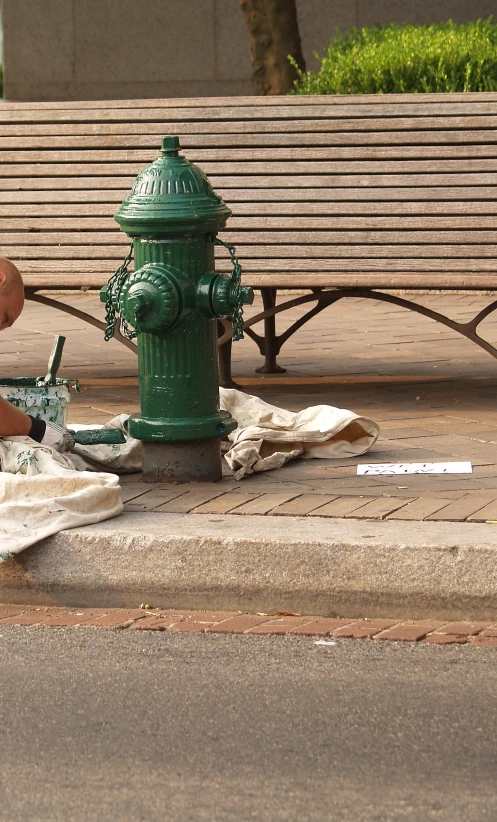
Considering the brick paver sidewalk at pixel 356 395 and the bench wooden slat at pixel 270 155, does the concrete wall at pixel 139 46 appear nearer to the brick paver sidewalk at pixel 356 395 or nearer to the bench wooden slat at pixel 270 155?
the brick paver sidewalk at pixel 356 395

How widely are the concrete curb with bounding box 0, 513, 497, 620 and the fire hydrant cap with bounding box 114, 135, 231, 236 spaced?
1000 mm

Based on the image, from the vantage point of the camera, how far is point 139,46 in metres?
14.1

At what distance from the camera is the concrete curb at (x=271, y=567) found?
12.5 feet

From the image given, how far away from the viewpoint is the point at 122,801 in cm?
275

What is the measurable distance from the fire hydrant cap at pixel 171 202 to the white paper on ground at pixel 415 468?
96 centimetres

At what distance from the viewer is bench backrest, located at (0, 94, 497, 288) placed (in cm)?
632

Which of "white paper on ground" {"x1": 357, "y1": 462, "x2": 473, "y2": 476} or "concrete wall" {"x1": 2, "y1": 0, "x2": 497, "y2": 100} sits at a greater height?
"concrete wall" {"x1": 2, "y1": 0, "x2": 497, "y2": 100}

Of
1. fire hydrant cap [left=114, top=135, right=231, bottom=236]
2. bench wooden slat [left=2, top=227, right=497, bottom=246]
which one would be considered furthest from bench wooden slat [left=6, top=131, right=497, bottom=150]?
fire hydrant cap [left=114, top=135, right=231, bottom=236]

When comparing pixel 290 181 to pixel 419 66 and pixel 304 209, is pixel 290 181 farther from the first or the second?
pixel 419 66

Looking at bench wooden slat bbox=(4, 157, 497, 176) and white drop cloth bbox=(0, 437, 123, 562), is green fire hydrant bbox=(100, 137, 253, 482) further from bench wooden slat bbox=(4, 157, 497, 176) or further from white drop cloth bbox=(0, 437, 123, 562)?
bench wooden slat bbox=(4, 157, 497, 176)

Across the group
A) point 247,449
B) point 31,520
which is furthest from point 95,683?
point 247,449

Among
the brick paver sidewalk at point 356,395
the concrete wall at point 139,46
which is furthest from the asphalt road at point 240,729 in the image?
the concrete wall at point 139,46

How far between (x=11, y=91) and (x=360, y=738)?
1236 centimetres

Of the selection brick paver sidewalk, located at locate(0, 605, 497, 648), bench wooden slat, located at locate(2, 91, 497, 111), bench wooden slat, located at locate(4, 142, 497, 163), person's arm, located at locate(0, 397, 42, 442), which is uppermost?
bench wooden slat, located at locate(2, 91, 497, 111)
